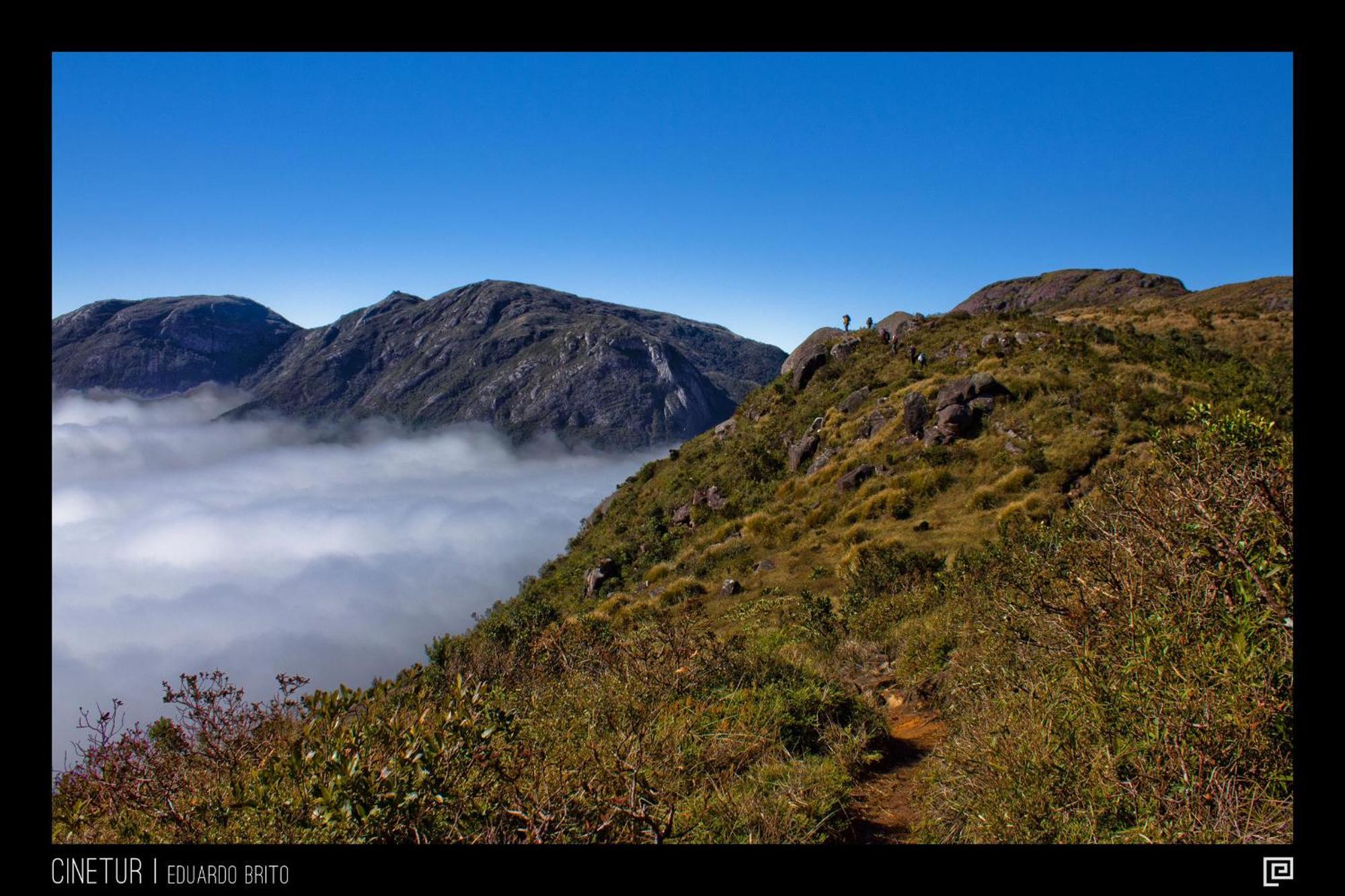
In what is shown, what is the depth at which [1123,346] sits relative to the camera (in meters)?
23.2

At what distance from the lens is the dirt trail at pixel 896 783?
13.3ft

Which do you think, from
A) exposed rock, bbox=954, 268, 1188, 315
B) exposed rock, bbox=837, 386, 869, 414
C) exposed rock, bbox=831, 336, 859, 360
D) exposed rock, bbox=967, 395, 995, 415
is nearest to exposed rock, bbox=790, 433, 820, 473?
exposed rock, bbox=837, 386, 869, 414

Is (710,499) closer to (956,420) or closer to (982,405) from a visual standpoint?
(956,420)

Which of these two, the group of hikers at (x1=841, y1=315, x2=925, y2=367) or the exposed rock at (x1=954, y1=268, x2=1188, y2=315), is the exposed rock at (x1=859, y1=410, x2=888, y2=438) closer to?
the group of hikers at (x1=841, y1=315, x2=925, y2=367)

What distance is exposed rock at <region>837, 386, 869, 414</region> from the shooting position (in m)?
25.7

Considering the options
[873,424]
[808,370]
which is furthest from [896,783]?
[808,370]

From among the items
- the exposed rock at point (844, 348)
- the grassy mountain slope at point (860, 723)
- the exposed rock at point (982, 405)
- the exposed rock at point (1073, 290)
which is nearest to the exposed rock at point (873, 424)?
the exposed rock at point (982, 405)

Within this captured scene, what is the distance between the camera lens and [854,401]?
85.5 ft

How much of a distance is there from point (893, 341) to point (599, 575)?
762 inches

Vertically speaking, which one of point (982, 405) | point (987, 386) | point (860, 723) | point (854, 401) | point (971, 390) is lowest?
point (860, 723)
